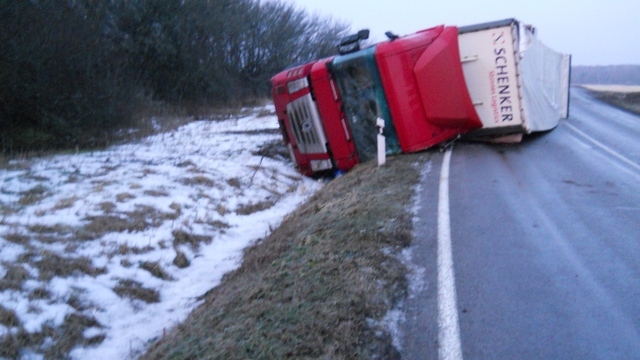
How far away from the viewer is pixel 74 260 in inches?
306

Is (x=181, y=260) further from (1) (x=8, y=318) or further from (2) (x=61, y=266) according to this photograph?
(1) (x=8, y=318)

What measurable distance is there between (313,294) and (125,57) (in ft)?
71.5

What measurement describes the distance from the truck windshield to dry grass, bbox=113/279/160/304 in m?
6.24

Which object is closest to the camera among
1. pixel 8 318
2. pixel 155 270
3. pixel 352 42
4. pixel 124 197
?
pixel 8 318

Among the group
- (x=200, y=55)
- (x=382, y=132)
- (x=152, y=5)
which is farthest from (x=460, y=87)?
(x=200, y=55)

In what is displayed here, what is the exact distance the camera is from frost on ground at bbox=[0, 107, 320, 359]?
669 centimetres

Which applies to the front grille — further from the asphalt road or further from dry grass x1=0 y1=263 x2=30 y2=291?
dry grass x1=0 y1=263 x2=30 y2=291

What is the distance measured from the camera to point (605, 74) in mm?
59406

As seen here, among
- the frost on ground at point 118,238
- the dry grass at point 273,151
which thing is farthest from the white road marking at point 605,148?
the dry grass at point 273,151

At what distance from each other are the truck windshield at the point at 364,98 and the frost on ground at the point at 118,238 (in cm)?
180

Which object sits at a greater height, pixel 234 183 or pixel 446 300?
pixel 446 300

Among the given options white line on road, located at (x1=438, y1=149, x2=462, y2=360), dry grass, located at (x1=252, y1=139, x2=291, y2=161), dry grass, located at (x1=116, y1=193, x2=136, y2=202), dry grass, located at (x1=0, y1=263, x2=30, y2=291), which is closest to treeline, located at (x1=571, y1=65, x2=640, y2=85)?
dry grass, located at (x1=252, y1=139, x2=291, y2=161)

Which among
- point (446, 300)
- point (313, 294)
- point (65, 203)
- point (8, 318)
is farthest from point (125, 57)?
point (446, 300)

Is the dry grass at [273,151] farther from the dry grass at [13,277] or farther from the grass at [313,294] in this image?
the dry grass at [13,277]
